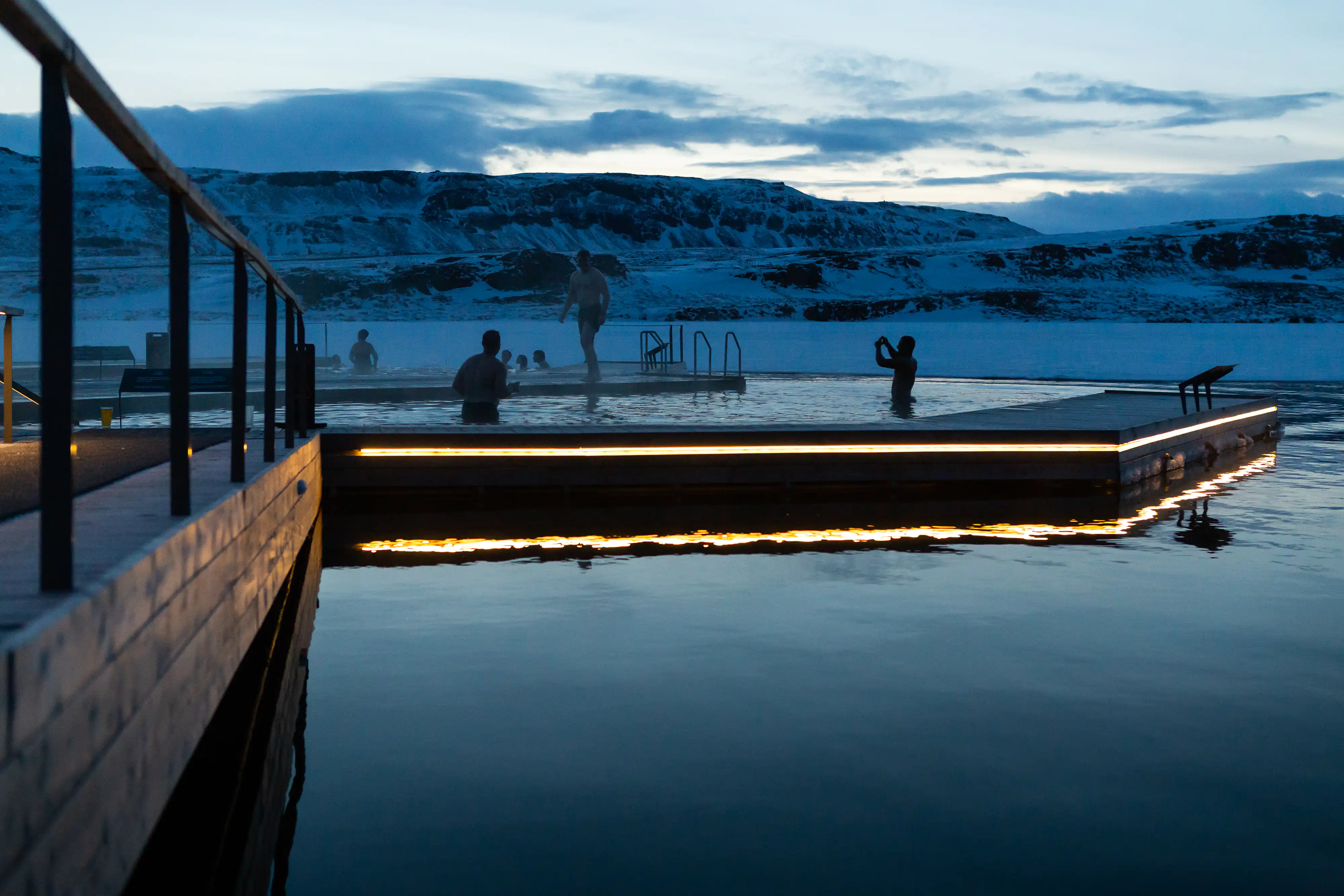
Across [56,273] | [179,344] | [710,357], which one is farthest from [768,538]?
[710,357]

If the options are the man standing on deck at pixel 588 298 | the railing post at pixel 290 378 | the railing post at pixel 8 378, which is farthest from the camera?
the man standing on deck at pixel 588 298

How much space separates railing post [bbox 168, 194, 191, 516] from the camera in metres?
4.30

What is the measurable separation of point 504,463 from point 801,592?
14.4 feet

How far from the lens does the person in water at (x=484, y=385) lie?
45.2ft

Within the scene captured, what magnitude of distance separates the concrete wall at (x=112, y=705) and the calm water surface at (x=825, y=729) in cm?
56

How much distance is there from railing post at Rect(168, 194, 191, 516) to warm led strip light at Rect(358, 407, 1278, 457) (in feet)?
23.0

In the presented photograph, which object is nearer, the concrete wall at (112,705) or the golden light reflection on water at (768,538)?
the concrete wall at (112,705)

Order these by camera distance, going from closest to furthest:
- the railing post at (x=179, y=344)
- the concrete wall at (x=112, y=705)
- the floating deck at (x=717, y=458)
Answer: the concrete wall at (x=112, y=705) → the railing post at (x=179, y=344) → the floating deck at (x=717, y=458)

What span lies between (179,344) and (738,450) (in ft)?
26.4

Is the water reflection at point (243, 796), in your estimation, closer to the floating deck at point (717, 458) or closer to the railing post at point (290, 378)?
the railing post at point (290, 378)

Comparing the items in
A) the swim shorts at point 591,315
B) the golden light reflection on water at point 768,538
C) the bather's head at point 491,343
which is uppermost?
the swim shorts at point 591,315

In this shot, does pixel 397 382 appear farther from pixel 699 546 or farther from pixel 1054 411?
pixel 699 546

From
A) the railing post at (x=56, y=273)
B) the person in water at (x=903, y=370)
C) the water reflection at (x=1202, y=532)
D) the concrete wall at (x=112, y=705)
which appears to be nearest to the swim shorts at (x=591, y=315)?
the person in water at (x=903, y=370)

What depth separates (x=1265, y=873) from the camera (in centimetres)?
396
